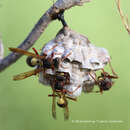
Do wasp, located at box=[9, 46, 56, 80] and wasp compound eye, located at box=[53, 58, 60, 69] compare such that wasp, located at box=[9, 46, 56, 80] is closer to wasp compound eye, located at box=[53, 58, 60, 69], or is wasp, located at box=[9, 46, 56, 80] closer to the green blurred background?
wasp compound eye, located at box=[53, 58, 60, 69]

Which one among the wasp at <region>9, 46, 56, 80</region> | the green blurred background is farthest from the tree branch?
the green blurred background

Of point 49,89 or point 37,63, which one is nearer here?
point 37,63

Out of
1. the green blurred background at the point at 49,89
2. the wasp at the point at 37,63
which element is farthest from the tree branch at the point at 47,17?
the green blurred background at the point at 49,89

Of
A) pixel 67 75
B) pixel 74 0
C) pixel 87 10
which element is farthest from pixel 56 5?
pixel 87 10

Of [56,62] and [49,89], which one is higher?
[49,89]

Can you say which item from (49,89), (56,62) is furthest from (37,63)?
(49,89)

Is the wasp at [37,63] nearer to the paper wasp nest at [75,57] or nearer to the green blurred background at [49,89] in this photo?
the paper wasp nest at [75,57]

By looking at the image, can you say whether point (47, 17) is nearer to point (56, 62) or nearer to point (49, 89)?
point (56, 62)
